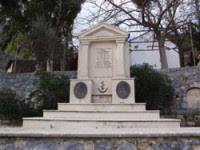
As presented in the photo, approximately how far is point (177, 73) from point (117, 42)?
16.8 feet

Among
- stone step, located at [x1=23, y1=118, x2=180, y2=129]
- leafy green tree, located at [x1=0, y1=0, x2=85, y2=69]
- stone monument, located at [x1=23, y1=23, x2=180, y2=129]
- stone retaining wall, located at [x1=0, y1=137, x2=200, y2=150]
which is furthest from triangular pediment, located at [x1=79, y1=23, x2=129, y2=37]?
leafy green tree, located at [x1=0, y1=0, x2=85, y2=69]

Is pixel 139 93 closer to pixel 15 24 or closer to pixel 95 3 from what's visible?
pixel 95 3

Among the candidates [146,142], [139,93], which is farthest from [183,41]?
[146,142]

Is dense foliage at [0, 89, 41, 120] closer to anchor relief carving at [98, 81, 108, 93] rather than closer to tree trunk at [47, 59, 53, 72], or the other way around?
anchor relief carving at [98, 81, 108, 93]

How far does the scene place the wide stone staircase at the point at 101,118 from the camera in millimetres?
5512

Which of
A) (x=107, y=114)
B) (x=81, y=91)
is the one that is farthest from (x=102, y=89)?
(x=107, y=114)

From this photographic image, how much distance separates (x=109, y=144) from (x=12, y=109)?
25.1 feet

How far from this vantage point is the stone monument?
243 inches

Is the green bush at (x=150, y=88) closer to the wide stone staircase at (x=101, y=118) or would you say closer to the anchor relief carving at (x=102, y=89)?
the anchor relief carving at (x=102, y=89)

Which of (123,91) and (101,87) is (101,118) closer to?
(123,91)

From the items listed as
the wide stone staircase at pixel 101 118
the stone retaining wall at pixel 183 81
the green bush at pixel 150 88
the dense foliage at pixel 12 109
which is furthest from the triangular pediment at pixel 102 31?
the stone retaining wall at pixel 183 81

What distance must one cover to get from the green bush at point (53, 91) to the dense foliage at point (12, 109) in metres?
0.64

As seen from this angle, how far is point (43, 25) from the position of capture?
1422 cm

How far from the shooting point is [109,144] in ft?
7.89
